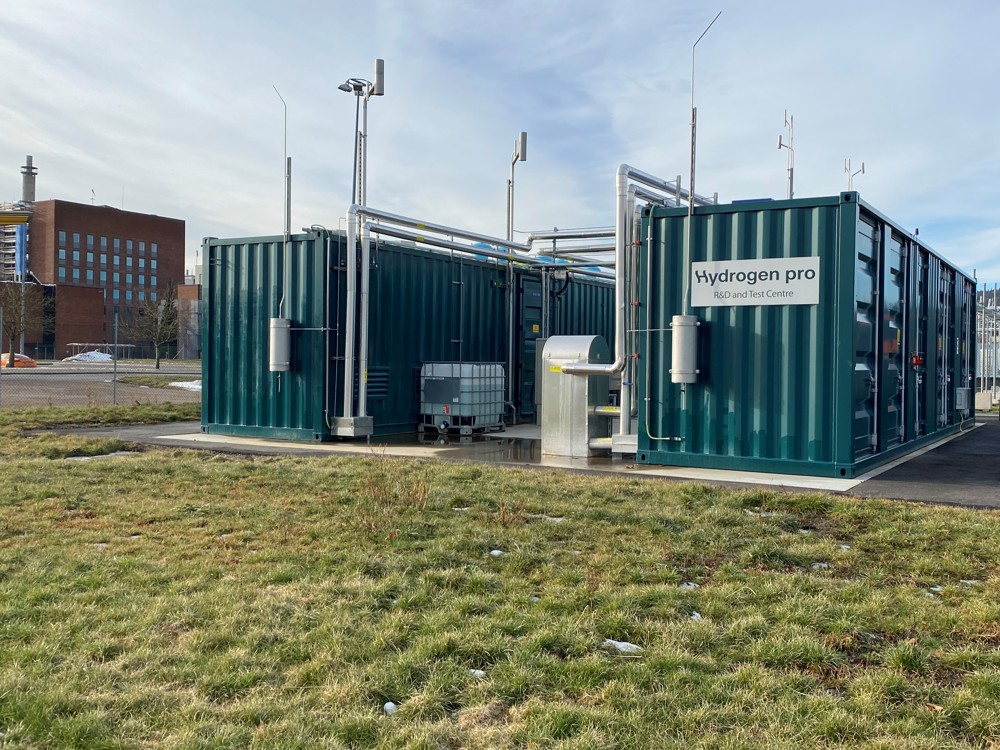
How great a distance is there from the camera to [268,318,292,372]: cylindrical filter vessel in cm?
1400

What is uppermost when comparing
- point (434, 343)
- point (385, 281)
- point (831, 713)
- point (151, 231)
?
point (151, 231)

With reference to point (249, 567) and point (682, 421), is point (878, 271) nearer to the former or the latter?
point (682, 421)

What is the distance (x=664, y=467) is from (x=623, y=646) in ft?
23.1

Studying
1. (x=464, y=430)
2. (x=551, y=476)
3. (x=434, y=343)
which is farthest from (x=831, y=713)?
(x=434, y=343)

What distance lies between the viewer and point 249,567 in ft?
19.3

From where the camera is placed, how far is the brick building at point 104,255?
99000 mm

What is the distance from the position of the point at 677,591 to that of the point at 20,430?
13.1 m

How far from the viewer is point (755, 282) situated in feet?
35.4

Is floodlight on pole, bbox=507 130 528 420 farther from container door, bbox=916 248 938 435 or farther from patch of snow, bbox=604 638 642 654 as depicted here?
patch of snow, bbox=604 638 642 654

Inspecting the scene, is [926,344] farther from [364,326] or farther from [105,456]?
[105,456]

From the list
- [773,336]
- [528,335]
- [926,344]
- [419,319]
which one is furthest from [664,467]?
[528,335]

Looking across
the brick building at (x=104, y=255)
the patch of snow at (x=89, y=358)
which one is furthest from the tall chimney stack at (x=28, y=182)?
the patch of snow at (x=89, y=358)

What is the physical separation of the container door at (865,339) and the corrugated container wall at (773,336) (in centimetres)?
2

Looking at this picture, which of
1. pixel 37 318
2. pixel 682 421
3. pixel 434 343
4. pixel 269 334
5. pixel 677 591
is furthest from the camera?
pixel 37 318
